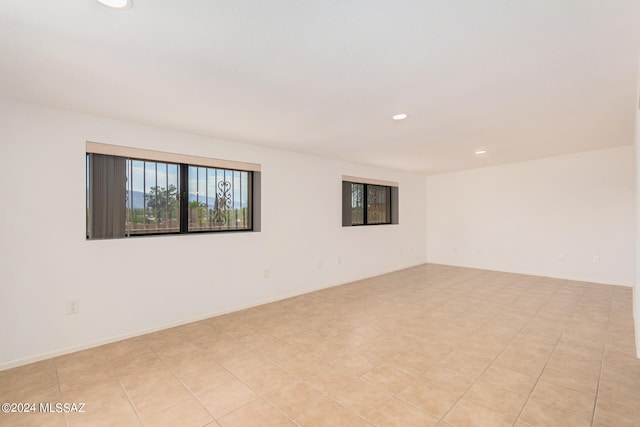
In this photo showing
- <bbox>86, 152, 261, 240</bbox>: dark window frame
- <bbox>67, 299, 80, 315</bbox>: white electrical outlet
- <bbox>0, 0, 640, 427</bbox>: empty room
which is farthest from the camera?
<bbox>86, 152, 261, 240</bbox>: dark window frame

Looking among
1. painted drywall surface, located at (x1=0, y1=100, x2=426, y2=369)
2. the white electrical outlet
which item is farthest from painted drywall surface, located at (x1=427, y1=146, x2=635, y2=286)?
the white electrical outlet

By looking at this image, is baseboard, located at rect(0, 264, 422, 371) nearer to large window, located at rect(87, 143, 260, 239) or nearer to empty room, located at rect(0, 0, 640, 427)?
empty room, located at rect(0, 0, 640, 427)

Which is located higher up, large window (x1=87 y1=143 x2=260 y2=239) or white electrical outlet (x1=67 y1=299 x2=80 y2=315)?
large window (x1=87 y1=143 x2=260 y2=239)

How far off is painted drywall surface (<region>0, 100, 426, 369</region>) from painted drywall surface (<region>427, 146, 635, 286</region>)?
3887 millimetres

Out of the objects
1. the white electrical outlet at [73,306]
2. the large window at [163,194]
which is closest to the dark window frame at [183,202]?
the large window at [163,194]

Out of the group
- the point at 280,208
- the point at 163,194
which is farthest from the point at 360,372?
the point at 163,194

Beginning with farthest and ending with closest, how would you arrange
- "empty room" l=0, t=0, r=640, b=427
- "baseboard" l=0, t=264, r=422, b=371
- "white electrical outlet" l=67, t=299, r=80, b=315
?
"white electrical outlet" l=67, t=299, r=80, b=315 → "baseboard" l=0, t=264, r=422, b=371 → "empty room" l=0, t=0, r=640, b=427

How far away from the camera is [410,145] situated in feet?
13.8

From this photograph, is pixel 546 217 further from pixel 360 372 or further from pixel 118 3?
pixel 118 3

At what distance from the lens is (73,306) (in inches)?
109

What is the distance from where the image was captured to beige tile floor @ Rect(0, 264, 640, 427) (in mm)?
1867

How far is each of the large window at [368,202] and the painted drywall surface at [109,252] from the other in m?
0.77

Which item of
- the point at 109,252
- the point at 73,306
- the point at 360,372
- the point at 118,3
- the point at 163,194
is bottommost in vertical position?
the point at 360,372

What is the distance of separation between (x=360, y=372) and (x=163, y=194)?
9.41 ft
